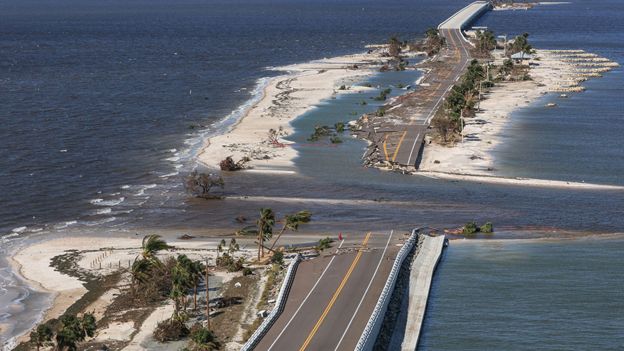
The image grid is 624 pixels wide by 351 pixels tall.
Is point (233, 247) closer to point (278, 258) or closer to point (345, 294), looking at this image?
point (278, 258)

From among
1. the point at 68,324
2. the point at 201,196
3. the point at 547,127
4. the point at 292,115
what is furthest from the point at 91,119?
the point at 68,324

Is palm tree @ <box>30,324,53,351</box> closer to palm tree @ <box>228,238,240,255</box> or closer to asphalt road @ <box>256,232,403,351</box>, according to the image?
asphalt road @ <box>256,232,403,351</box>

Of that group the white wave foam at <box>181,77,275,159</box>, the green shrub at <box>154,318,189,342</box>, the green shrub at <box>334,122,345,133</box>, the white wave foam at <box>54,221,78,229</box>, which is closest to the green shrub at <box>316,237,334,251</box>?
the green shrub at <box>154,318,189,342</box>

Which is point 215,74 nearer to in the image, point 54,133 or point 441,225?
point 54,133

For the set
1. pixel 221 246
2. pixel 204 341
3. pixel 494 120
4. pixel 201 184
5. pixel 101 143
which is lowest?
pixel 494 120

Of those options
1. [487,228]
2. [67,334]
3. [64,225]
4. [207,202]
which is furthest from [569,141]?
[67,334]

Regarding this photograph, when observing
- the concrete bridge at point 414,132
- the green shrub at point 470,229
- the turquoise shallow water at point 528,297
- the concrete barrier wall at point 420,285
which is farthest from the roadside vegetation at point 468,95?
the concrete barrier wall at point 420,285

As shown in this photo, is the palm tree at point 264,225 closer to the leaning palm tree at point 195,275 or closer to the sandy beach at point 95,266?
the sandy beach at point 95,266
